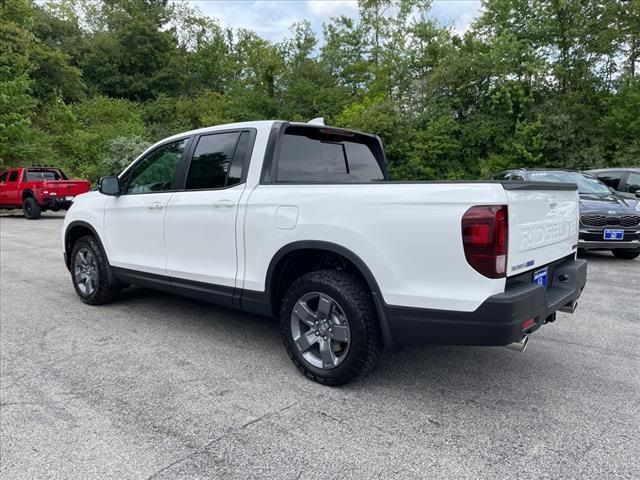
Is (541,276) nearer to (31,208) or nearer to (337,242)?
(337,242)

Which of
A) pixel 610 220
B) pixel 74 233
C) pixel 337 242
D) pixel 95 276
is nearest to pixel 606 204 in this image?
pixel 610 220

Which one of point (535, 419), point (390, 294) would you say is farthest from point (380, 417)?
point (535, 419)

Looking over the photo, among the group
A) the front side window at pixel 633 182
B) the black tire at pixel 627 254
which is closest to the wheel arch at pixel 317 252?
the black tire at pixel 627 254

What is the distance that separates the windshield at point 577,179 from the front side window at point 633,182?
195 cm

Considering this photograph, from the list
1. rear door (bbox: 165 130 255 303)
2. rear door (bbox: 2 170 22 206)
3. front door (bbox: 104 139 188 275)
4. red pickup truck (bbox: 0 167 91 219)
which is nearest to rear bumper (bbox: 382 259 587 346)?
rear door (bbox: 165 130 255 303)

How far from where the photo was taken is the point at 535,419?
265 cm

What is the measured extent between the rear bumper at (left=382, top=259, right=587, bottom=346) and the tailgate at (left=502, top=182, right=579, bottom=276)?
0.17m

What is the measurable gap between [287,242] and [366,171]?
53.6 inches

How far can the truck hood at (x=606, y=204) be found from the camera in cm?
760

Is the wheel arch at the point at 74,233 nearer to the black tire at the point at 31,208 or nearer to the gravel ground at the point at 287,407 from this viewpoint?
the gravel ground at the point at 287,407

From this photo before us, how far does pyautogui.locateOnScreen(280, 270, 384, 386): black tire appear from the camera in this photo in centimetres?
283

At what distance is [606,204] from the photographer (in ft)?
25.5

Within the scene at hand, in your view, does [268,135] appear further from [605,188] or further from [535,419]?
[605,188]

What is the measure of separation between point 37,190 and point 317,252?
53.2ft
